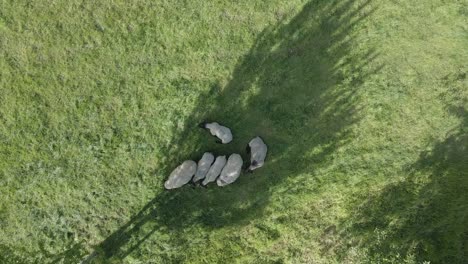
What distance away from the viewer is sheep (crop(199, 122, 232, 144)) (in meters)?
14.2

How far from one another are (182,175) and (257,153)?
2.62 meters

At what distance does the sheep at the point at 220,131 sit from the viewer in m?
14.2

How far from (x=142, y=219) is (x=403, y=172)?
357 inches

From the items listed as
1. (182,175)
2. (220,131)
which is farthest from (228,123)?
(182,175)

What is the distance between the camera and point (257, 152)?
46.4 feet

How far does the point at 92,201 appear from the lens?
1450 centimetres

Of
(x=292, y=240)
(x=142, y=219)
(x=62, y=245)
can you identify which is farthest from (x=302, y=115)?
(x=62, y=245)

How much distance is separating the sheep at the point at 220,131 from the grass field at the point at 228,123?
37 centimetres

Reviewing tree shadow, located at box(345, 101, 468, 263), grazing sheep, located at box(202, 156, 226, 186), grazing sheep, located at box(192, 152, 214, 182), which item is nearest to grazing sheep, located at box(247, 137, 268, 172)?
grazing sheep, located at box(202, 156, 226, 186)

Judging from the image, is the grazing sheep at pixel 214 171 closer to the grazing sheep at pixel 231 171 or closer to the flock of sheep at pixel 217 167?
the flock of sheep at pixel 217 167

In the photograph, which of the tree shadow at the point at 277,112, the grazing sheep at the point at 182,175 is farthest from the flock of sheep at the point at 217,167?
the tree shadow at the point at 277,112

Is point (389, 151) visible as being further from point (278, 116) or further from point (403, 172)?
Answer: point (278, 116)

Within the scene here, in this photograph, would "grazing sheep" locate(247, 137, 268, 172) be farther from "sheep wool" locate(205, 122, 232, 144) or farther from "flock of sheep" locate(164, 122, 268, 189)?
"sheep wool" locate(205, 122, 232, 144)

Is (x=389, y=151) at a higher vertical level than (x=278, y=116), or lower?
lower
